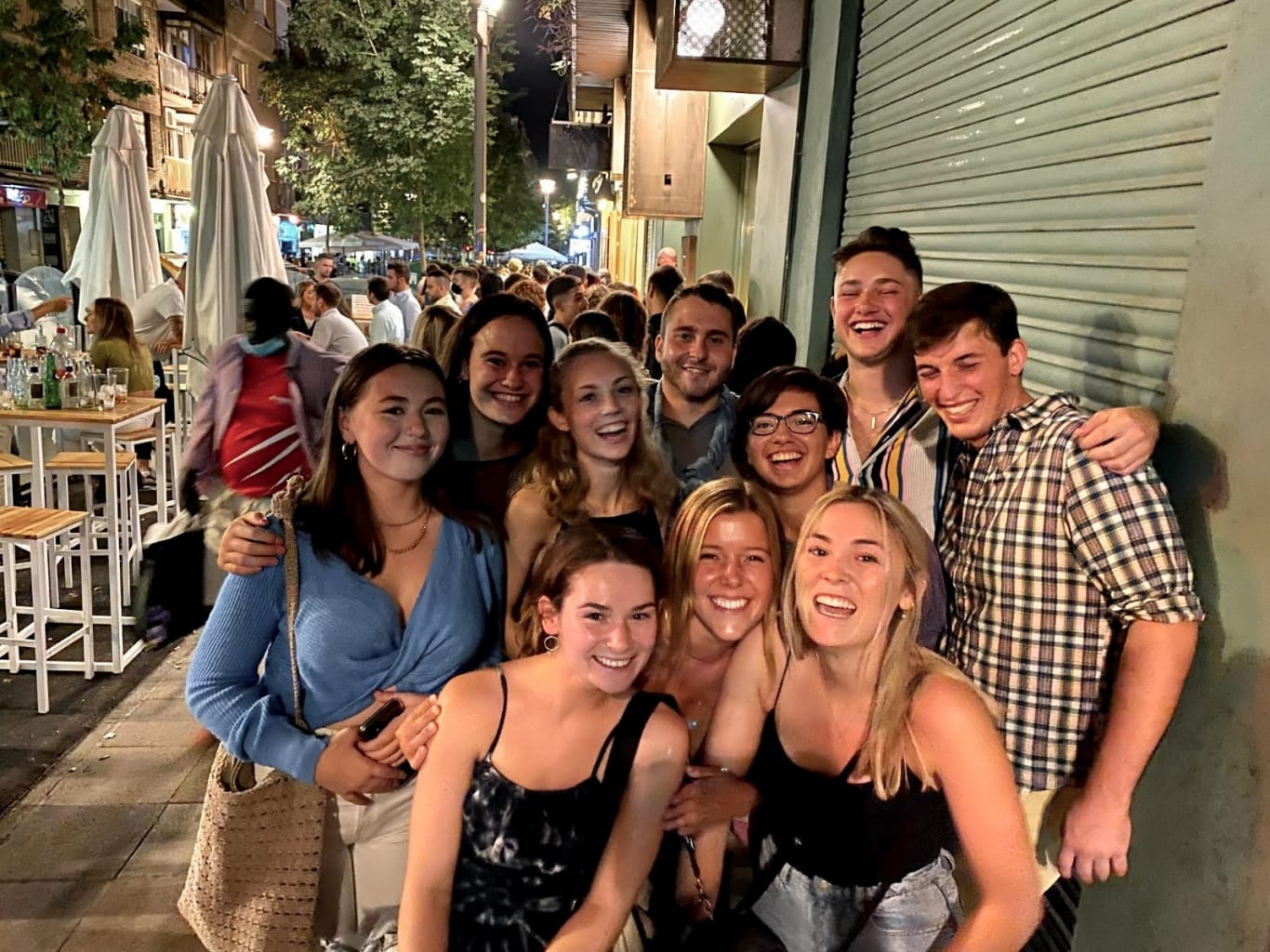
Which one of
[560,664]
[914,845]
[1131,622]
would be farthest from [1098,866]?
[560,664]

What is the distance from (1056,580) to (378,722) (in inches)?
62.9

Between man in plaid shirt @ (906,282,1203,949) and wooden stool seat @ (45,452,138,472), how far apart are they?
528 centimetres

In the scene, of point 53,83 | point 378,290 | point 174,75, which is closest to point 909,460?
point 378,290

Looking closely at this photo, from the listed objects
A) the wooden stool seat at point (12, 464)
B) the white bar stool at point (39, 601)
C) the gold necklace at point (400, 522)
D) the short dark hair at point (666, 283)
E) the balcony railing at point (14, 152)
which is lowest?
the white bar stool at point (39, 601)

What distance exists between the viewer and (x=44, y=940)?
10.3ft

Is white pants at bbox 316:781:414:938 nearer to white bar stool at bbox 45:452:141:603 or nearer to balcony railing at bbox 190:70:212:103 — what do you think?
white bar stool at bbox 45:452:141:603

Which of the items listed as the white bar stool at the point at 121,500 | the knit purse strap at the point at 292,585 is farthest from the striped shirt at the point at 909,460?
the white bar stool at the point at 121,500

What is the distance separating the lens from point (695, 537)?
231 cm

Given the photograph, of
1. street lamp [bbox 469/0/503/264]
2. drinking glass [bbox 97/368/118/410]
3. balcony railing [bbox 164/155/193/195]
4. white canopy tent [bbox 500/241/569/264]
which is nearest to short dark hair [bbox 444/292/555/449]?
drinking glass [bbox 97/368/118/410]

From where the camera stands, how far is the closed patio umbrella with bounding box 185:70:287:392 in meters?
6.41

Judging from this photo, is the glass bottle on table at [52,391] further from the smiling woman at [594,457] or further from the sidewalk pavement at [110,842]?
the smiling woman at [594,457]

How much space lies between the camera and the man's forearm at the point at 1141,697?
1878mm

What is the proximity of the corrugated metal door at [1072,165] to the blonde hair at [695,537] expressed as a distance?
3.30ft

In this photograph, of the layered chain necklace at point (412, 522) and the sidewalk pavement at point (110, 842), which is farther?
the sidewalk pavement at point (110, 842)
